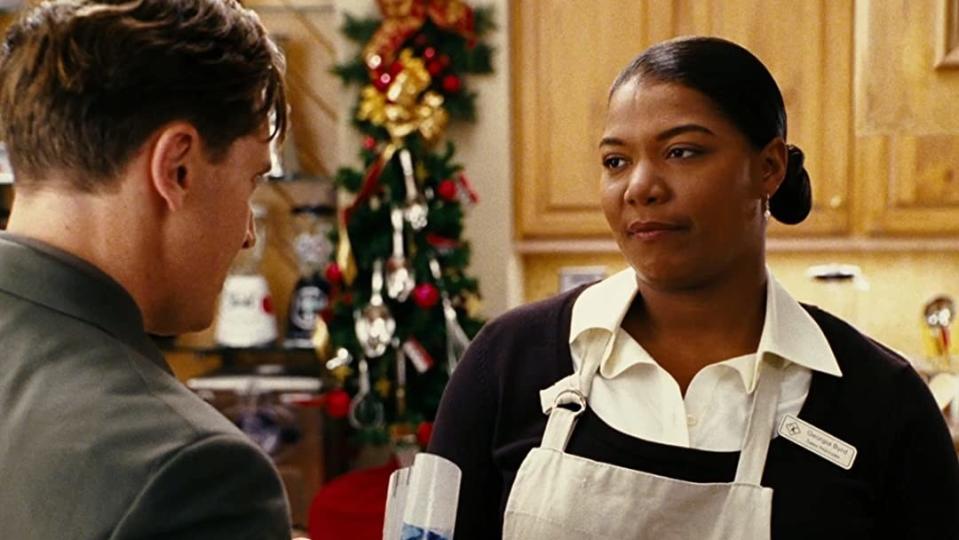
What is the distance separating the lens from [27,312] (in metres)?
0.75

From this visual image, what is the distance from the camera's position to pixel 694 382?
1.24 metres

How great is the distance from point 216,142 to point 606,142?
0.55 meters

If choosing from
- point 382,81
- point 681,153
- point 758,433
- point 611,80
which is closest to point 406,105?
point 382,81

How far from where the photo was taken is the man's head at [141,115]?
2.51ft

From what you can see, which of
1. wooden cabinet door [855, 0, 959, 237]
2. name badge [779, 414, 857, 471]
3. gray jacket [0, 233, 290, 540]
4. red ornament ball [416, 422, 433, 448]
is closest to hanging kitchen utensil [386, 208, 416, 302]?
red ornament ball [416, 422, 433, 448]

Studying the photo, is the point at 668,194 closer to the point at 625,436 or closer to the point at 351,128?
the point at 625,436

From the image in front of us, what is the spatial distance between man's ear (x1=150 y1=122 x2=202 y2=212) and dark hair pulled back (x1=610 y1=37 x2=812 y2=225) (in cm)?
59

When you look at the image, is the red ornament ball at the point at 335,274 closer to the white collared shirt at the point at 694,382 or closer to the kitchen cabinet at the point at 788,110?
the kitchen cabinet at the point at 788,110

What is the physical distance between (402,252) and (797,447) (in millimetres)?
1809

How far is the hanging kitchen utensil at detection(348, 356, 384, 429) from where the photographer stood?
2.92 metres

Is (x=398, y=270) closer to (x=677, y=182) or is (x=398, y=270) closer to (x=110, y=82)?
(x=677, y=182)

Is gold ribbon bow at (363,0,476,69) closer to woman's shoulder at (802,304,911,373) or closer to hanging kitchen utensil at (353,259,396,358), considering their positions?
hanging kitchen utensil at (353,259,396,358)

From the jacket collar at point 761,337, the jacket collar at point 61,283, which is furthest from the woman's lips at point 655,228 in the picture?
the jacket collar at point 61,283

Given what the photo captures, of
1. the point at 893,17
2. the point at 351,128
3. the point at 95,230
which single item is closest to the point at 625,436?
the point at 893,17
